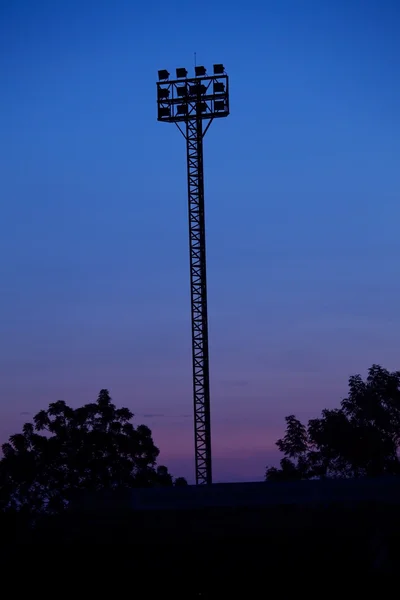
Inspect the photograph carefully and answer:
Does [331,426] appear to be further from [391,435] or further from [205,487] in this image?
[205,487]

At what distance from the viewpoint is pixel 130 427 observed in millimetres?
61125

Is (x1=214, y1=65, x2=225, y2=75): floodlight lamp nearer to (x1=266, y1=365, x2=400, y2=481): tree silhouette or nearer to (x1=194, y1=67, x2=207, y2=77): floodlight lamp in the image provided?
(x1=194, y1=67, x2=207, y2=77): floodlight lamp

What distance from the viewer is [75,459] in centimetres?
5906

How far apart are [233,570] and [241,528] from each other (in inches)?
143

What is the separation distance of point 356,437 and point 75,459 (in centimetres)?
1784

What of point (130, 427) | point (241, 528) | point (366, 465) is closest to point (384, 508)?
point (241, 528)

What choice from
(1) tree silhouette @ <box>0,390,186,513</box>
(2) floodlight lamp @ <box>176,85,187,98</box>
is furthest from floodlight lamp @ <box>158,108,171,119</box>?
(1) tree silhouette @ <box>0,390,186,513</box>

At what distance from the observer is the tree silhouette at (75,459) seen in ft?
191

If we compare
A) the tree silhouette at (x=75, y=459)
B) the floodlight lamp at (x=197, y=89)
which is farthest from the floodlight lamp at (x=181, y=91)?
the tree silhouette at (x=75, y=459)

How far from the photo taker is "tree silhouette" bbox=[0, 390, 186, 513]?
58344 millimetres

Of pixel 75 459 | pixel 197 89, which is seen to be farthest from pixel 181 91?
pixel 75 459

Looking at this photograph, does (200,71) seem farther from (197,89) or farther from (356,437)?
(356,437)

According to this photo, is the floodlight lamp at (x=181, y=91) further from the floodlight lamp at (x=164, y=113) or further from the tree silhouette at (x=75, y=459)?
the tree silhouette at (x=75, y=459)

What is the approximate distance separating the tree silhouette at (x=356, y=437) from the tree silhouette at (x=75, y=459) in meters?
8.75
